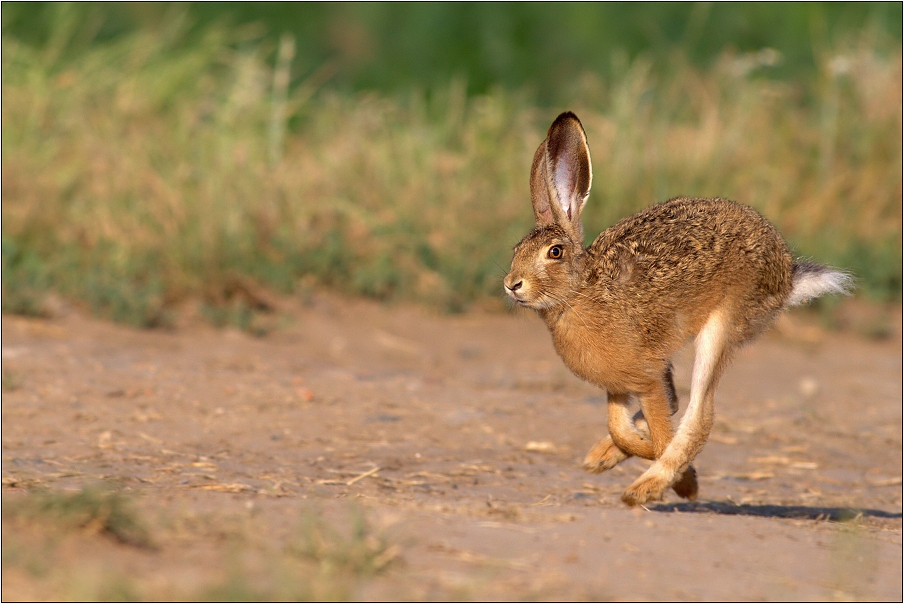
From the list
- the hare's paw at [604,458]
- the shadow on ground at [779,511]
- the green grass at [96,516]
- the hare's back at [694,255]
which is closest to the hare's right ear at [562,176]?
the hare's back at [694,255]

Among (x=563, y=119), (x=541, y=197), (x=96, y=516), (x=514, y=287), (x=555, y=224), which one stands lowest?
(x=96, y=516)

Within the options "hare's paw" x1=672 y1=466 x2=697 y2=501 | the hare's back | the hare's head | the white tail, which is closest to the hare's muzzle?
the hare's head

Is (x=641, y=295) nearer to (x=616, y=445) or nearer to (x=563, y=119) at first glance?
(x=616, y=445)

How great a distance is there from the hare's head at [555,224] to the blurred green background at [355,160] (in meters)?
2.11

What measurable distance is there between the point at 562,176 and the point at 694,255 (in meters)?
0.63

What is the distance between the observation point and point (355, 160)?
9438mm

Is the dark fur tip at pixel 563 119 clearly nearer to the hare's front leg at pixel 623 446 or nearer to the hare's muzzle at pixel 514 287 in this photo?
the hare's muzzle at pixel 514 287

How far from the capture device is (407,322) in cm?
849

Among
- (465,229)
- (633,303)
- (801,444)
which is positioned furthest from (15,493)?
(465,229)

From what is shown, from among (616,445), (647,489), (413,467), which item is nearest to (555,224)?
(616,445)

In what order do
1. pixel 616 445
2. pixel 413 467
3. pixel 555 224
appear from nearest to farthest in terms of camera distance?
pixel 616 445 → pixel 555 224 → pixel 413 467

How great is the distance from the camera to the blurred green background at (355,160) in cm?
834

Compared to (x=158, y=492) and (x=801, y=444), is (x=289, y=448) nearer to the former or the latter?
(x=158, y=492)

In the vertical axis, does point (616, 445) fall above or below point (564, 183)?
below
